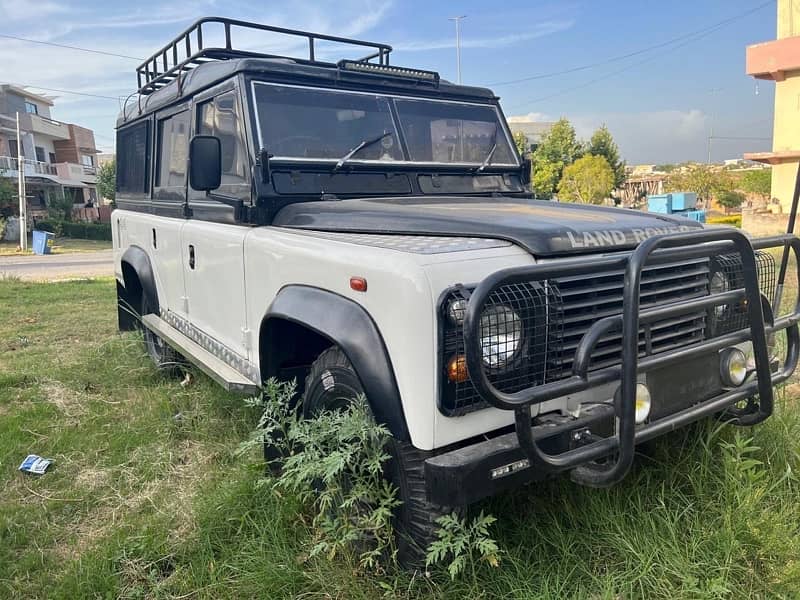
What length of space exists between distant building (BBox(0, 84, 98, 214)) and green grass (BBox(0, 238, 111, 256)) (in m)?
5.92

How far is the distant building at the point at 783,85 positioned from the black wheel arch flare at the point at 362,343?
73.2 ft

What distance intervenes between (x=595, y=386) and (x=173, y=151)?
365 cm

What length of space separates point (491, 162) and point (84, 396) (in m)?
3.46

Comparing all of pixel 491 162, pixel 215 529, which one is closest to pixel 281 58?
pixel 491 162

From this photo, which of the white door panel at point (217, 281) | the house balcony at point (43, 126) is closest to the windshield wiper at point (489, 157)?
the white door panel at point (217, 281)

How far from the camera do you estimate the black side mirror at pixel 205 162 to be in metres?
3.32

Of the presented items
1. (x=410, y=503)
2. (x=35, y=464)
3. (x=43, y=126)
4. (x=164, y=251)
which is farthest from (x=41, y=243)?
(x=410, y=503)

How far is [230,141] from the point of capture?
3613 mm

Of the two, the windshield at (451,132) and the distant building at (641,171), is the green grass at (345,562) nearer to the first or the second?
the windshield at (451,132)

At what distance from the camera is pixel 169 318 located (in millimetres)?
4906

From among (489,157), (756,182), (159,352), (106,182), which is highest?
(106,182)

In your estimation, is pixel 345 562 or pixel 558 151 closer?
pixel 345 562

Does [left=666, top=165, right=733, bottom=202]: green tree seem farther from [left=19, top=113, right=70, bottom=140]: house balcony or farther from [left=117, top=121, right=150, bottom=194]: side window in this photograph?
[left=117, top=121, right=150, bottom=194]: side window

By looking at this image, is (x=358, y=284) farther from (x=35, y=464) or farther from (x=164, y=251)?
(x=164, y=251)
